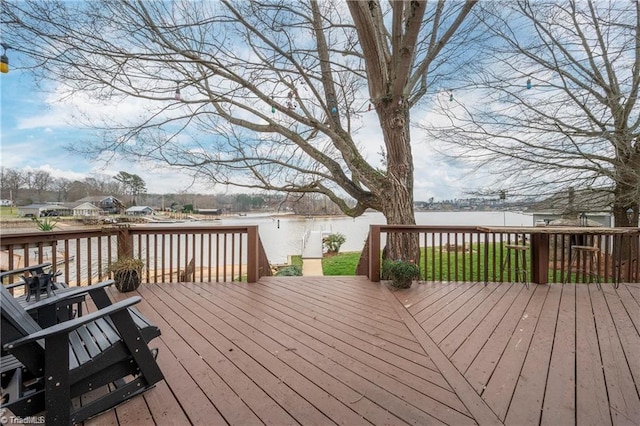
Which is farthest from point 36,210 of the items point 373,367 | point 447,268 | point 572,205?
point 572,205

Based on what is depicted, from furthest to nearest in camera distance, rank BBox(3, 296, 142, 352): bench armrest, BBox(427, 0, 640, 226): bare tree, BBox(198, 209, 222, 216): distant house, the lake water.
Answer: BBox(198, 209, 222, 216): distant house, the lake water, BBox(427, 0, 640, 226): bare tree, BBox(3, 296, 142, 352): bench armrest

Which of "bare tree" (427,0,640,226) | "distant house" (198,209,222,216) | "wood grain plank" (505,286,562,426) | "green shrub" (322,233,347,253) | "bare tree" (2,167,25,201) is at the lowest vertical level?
"green shrub" (322,233,347,253)

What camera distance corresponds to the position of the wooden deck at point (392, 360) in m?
1.55

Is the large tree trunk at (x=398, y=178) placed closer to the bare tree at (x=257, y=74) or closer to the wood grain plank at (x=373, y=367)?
the bare tree at (x=257, y=74)

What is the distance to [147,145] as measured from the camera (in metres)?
6.14

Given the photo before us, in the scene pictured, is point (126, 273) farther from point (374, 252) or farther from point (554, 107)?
point (554, 107)

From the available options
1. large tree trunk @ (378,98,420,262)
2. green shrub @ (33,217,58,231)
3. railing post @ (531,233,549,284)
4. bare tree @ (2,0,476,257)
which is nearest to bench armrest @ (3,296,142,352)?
green shrub @ (33,217,58,231)

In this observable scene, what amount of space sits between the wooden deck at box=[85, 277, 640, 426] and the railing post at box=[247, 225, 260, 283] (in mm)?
A: 794

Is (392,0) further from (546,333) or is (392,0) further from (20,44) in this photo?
(20,44)

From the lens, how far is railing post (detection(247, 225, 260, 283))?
4.29 m

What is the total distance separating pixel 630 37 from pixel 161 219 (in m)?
8.74

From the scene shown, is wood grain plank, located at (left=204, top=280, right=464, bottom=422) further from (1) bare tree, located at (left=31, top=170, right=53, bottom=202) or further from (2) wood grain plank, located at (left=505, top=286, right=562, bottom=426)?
(1) bare tree, located at (left=31, top=170, right=53, bottom=202)

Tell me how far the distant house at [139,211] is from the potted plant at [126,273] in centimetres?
126

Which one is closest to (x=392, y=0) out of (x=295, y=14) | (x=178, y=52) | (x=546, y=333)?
(x=295, y=14)
